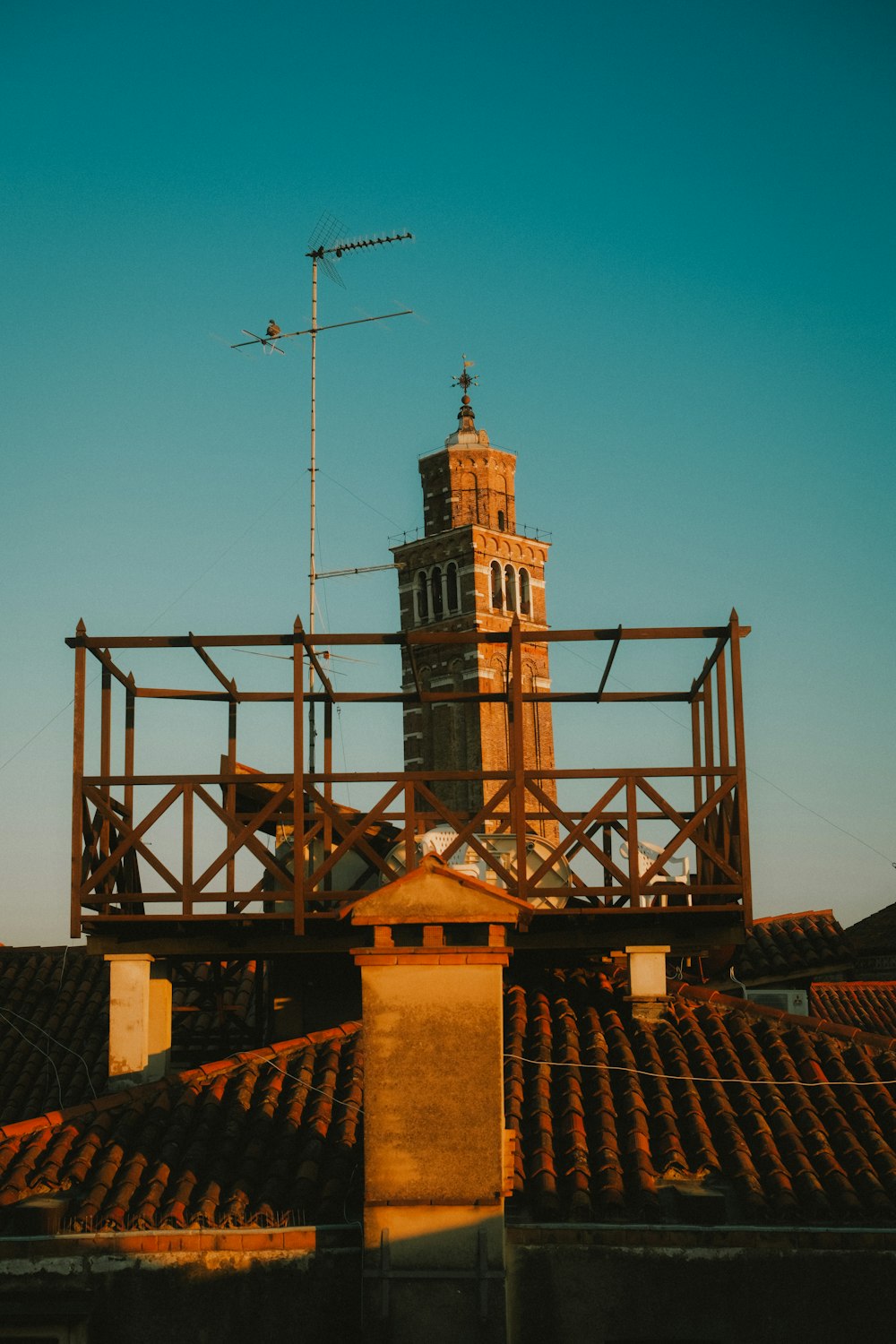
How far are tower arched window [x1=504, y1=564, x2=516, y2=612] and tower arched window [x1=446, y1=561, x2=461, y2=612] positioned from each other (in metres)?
Answer: 2.74

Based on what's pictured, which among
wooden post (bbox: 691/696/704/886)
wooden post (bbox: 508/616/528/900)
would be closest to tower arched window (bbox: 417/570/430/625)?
wooden post (bbox: 691/696/704/886)

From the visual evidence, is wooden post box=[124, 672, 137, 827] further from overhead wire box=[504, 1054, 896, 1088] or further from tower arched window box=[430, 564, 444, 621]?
tower arched window box=[430, 564, 444, 621]

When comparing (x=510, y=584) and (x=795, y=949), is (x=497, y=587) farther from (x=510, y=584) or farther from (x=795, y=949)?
(x=795, y=949)

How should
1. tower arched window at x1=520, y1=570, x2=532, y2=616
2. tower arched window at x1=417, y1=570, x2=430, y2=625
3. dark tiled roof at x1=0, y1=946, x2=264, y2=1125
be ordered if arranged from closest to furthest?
1. dark tiled roof at x1=0, y1=946, x2=264, y2=1125
2. tower arched window at x1=520, y1=570, x2=532, y2=616
3. tower arched window at x1=417, y1=570, x2=430, y2=625

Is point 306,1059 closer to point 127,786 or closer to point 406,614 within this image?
point 127,786

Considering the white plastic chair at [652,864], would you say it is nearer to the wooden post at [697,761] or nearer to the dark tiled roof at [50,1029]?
the wooden post at [697,761]

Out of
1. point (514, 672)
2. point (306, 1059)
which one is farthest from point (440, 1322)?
point (514, 672)

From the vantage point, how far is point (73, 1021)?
17.6 metres

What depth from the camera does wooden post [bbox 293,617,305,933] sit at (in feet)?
47.4

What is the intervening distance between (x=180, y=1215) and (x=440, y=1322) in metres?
2.02

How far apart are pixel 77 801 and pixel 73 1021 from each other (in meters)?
4.20

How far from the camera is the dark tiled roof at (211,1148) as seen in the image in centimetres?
1130

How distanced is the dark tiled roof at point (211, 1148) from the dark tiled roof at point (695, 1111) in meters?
1.52

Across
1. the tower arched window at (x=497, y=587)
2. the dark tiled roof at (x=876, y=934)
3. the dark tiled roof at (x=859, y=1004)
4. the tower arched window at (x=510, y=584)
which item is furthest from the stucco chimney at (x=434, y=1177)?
the tower arched window at (x=510, y=584)
